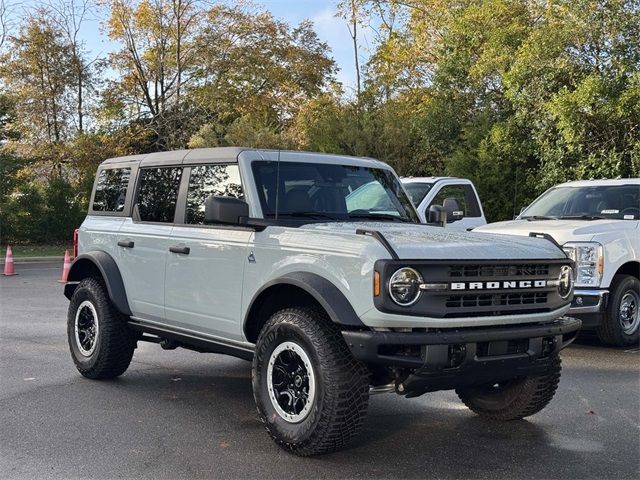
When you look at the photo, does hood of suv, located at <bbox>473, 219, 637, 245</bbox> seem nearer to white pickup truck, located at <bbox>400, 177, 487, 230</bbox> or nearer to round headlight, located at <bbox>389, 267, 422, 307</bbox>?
white pickup truck, located at <bbox>400, 177, 487, 230</bbox>

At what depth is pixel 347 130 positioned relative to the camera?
1045 inches

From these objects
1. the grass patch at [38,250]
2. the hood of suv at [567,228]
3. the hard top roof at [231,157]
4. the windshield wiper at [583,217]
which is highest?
the hard top roof at [231,157]

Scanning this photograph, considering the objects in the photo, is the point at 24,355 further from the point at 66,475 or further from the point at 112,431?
the point at 66,475

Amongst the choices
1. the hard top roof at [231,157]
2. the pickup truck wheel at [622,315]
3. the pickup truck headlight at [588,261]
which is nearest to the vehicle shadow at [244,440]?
the hard top roof at [231,157]

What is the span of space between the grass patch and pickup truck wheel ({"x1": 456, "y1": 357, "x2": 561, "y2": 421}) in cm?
1988

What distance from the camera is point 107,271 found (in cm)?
683

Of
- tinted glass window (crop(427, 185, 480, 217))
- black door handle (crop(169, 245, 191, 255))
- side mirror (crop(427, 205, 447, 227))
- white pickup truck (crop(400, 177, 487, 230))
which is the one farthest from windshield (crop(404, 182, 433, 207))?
black door handle (crop(169, 245, 191, 255))

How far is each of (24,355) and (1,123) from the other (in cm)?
2062

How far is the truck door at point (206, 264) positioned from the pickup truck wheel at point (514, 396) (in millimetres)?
1899

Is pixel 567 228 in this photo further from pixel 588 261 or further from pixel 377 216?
pixel 377 216

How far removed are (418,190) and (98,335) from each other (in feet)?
27.2

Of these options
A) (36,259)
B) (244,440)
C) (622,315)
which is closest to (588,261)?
(622,315)

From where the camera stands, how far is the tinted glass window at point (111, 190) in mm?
7148

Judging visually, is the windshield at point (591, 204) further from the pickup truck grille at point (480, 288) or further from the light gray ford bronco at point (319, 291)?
the pickup truck grille at point (480, 288)
